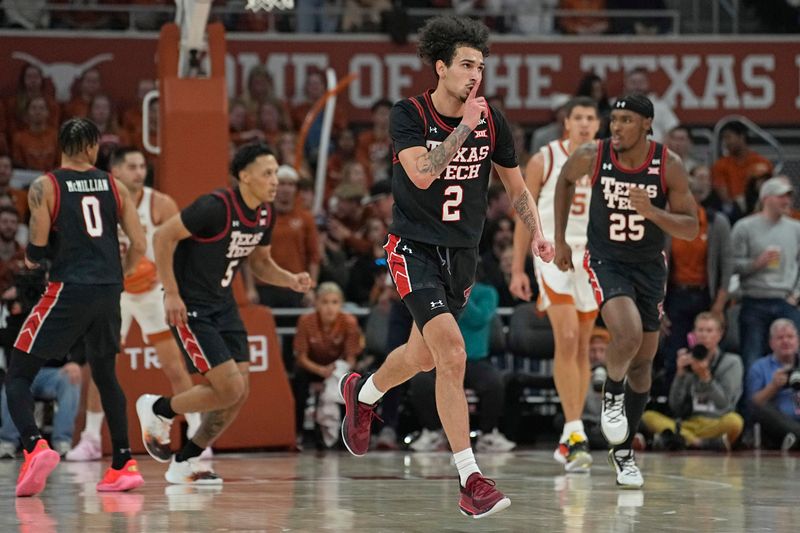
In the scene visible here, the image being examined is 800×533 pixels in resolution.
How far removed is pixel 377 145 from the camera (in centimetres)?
1600

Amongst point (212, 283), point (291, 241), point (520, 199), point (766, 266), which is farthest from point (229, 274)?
point (766, 266)

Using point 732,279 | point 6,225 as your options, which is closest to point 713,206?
point 732,279

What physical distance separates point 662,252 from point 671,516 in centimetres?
234

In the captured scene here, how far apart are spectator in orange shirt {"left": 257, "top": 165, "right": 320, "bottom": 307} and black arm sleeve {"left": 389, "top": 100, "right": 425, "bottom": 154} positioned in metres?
6.61

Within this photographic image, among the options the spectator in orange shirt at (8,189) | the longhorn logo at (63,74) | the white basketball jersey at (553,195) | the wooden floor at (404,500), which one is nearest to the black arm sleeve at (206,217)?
the wooden floor at (404,500)

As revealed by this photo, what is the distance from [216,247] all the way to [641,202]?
263 centimetres

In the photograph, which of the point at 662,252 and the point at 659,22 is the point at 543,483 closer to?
the point at 662,252

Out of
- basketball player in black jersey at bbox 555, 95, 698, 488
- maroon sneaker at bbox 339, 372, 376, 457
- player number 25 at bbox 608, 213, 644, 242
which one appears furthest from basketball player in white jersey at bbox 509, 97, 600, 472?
maroon sneaker at bbox 339, 372, 376, 457

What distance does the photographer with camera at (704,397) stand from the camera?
12.4 metres

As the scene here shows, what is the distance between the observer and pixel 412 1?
17.7 m

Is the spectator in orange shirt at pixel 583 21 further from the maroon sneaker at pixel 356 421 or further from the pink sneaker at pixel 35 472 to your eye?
the pink sneaker at pixel 35 472

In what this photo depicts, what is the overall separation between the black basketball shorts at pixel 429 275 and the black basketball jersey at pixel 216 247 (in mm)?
1918

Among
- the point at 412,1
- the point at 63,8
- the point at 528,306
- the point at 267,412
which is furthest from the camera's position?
the point at 412,1

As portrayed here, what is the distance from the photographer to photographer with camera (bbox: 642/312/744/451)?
12414mm
